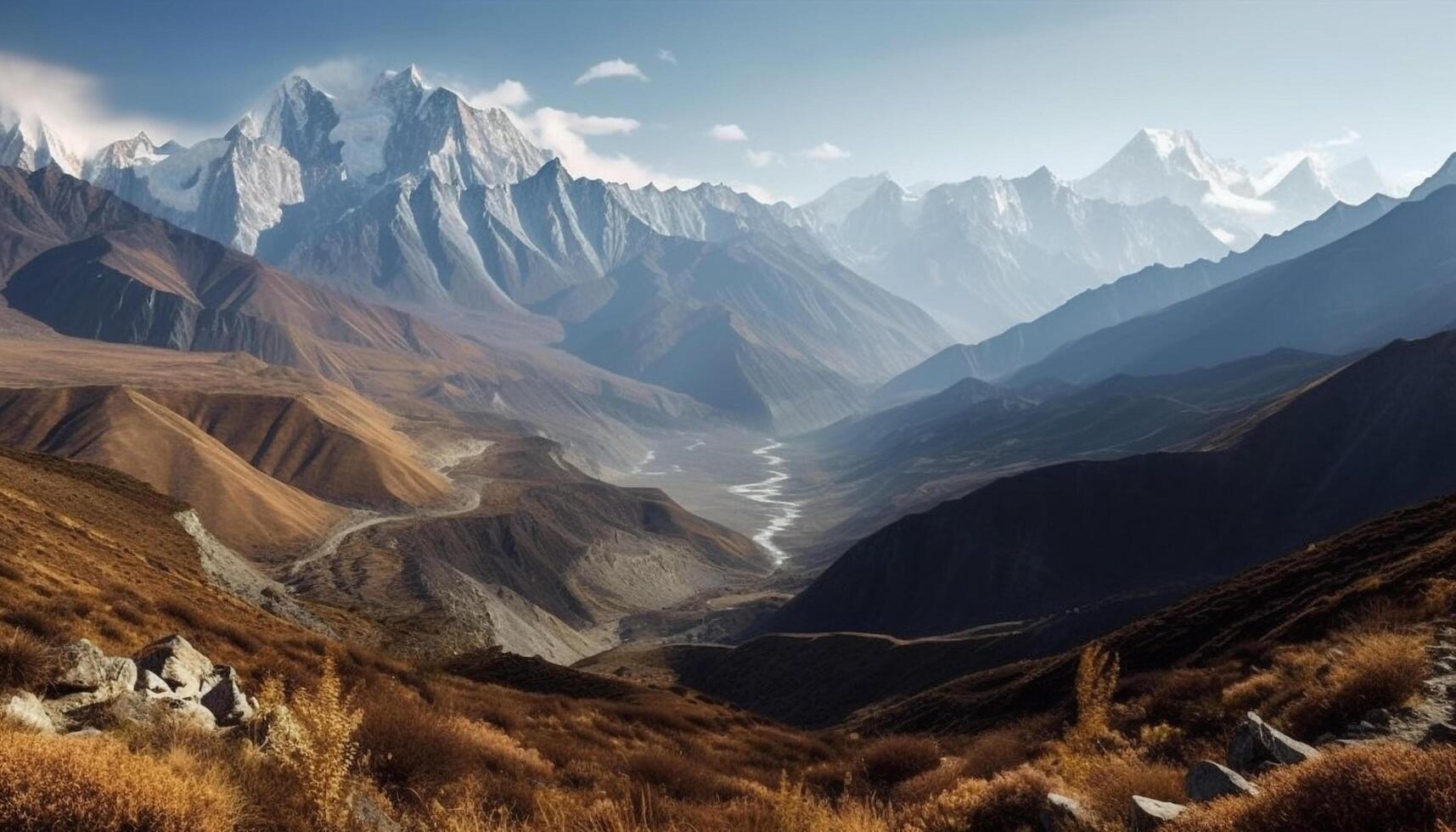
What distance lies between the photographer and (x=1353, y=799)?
20.0 ft

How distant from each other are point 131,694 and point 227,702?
1.83 metres

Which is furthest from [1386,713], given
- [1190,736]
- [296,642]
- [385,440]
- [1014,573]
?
[385,440]

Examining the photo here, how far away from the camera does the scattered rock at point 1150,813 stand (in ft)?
24.8

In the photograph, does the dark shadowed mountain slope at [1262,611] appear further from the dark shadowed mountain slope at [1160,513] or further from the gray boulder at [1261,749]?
the dark shadowed mountain slope at [1160,513]

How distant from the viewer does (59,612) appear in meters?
16.1

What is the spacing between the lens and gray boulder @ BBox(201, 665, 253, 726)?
11.8 meters

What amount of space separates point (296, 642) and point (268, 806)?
61.6 ft

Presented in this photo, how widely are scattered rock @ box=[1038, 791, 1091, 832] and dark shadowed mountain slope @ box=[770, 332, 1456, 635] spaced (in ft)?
344

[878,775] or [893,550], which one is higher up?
[878,775]

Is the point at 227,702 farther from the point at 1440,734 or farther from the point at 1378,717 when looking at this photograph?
the point at 1378,717

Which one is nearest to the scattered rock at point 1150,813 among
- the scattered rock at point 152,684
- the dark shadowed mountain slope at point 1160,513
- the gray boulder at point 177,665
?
the scattered rock at point 152,684

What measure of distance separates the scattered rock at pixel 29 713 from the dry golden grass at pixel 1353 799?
38.3 ft

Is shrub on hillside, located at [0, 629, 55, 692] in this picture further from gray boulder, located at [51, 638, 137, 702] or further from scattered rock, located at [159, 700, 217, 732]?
scattered rock, located at [159, 700, 217, 732]

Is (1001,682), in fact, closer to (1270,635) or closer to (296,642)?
(1270,635)
